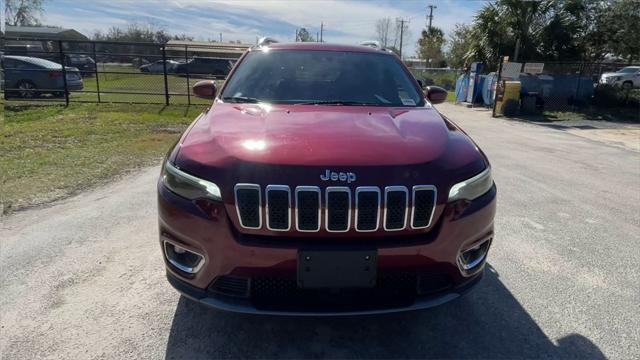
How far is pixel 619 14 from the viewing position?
22.1m

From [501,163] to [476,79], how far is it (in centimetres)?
1384

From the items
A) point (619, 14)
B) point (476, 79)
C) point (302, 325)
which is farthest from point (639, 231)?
point (619, 14)

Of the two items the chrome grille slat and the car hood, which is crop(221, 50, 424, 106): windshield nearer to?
the car hood

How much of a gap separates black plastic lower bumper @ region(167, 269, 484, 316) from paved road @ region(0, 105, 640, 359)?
1.20ft

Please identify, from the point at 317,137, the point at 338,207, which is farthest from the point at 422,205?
the point at 317,137

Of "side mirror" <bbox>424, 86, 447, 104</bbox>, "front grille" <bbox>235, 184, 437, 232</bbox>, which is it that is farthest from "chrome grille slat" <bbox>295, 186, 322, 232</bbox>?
"side mirror" <bbox>424, 86, 447, 104</bbox>

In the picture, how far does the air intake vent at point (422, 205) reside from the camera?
2.13 metres

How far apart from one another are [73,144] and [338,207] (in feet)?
23.8

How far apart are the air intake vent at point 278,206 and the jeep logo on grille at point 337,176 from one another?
188mm

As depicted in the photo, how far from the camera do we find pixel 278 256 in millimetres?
2084

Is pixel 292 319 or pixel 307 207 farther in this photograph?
pixel 292 319

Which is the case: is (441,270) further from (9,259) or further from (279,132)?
(9,259)

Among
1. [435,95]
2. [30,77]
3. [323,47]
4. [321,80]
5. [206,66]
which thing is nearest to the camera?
[321,80]

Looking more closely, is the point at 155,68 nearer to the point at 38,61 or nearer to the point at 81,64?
the point at 81,64
